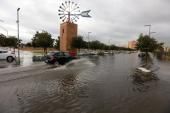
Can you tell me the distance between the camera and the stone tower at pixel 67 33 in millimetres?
47438

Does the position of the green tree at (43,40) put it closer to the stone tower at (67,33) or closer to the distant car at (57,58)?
the stone tower at (67,33)

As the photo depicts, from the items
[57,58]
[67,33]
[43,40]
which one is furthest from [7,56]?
[67,33]

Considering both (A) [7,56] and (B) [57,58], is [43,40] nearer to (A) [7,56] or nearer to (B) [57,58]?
(A) [7,56]

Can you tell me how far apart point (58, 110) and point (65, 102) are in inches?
41.7

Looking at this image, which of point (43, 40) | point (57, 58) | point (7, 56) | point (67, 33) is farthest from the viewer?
point (67, 33)

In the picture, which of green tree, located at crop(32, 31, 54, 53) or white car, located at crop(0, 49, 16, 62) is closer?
white car, located at crop(0, 49, 16, 62)

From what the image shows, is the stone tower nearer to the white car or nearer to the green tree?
the green tree

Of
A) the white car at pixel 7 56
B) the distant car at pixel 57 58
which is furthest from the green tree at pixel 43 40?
the distant car at pixel 57 58

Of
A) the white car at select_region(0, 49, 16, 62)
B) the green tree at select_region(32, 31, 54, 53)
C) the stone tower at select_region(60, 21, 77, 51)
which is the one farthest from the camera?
the stone tower at select_region(60, 21, 77, 51)

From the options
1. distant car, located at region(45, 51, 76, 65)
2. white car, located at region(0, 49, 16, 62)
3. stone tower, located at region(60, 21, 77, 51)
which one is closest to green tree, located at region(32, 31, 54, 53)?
stone tower, located at region(60, 21, 77, 51)

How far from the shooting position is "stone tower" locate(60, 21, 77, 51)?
156 ft

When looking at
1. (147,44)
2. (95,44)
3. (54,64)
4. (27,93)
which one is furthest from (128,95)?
(95,44)

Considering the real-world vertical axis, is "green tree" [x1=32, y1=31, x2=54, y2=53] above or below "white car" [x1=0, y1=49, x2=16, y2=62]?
above

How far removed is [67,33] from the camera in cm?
4775
